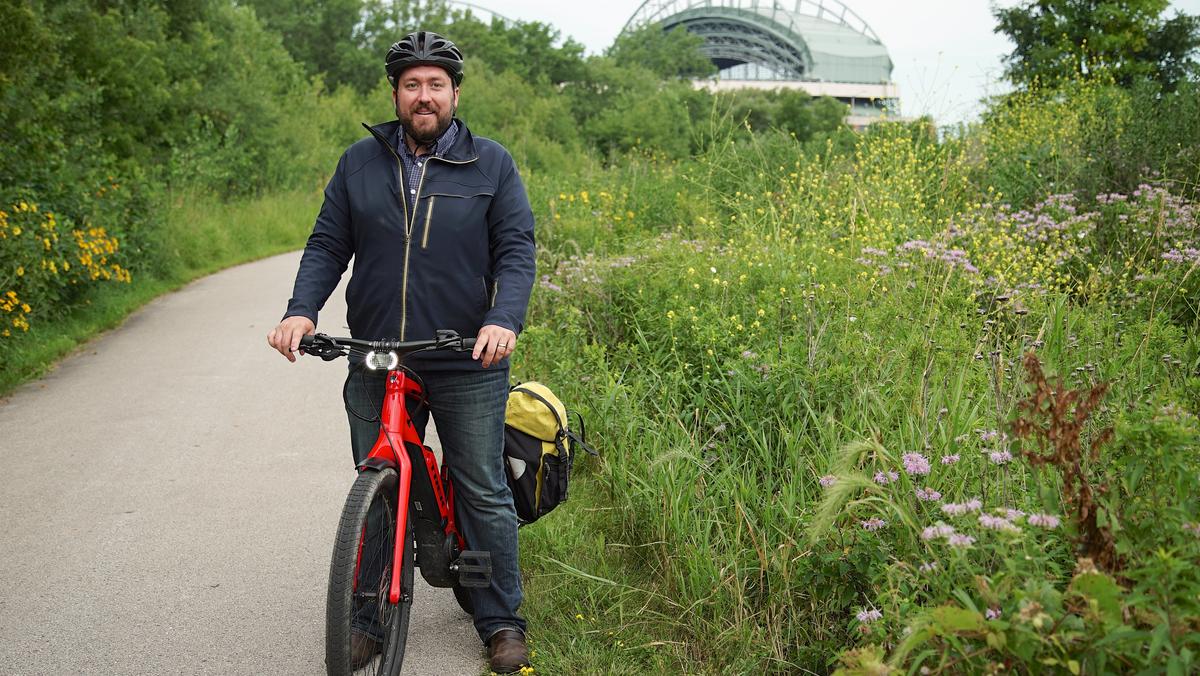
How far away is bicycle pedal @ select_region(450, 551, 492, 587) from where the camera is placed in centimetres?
393

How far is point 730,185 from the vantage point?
1053 centimetres

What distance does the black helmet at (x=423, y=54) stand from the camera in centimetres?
362

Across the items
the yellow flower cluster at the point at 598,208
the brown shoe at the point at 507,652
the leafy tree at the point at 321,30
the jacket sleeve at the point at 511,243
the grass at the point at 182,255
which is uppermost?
the leafy tree at the point at 321,30

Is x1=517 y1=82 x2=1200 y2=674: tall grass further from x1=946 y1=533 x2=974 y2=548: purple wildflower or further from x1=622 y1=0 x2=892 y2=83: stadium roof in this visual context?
x1=622 y1=0 x2=892 y2=83: stadium roof

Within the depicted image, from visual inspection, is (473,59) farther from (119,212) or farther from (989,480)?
(989,480)

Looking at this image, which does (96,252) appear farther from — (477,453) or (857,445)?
(857,445)

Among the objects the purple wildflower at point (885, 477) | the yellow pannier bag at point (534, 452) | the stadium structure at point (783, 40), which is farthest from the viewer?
the stadium structure at point (783, 40)

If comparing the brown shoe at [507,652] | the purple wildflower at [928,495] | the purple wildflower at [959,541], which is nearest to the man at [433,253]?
the brown shoe at [507,652]

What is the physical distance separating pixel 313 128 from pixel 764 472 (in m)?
29.4

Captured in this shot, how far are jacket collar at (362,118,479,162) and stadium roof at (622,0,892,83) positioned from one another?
12799 cm

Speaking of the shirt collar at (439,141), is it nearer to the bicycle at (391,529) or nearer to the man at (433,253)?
the man at (433,253)

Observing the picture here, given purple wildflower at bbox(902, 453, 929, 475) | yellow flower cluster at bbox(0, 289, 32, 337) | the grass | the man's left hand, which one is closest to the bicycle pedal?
the man's left hand

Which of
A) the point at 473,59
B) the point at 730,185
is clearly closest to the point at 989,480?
the point at 730,185

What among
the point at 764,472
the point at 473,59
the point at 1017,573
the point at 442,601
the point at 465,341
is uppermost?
the point at 473,59
